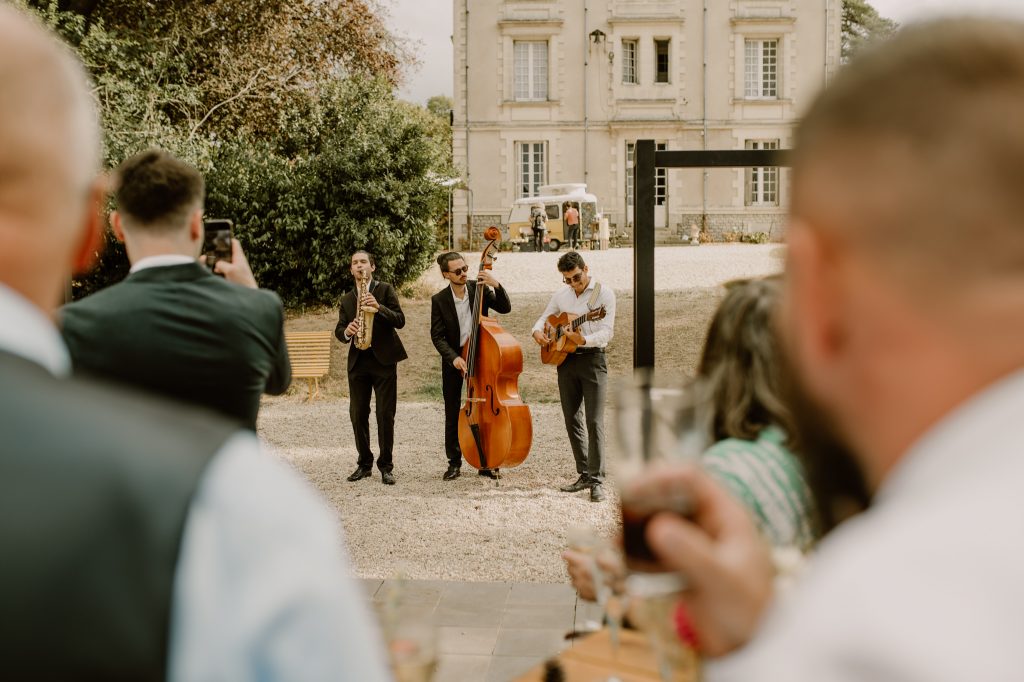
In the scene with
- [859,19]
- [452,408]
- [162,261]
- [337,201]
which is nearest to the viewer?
[162,261]

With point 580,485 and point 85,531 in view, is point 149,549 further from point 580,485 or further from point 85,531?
point 580,485

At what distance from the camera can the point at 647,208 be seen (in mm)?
4414

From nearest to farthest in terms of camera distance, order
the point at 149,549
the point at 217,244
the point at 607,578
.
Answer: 1. the point at 149,549
2. the point at 607,578
3. the point at 217,244

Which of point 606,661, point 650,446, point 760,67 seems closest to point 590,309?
point 606,661

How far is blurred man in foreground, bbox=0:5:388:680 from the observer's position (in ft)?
2.39

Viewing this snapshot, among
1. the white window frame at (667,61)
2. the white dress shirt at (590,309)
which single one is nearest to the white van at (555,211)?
the white window frame at (667,61)

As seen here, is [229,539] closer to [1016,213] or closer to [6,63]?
[6,63]

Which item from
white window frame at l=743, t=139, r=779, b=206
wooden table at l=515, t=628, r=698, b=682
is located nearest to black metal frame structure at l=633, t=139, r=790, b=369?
wooden table at l=515, t=628, r=698, b=682

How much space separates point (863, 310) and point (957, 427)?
104mm

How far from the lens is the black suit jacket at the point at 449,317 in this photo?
340 inches

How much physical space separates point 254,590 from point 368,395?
8.09 metres

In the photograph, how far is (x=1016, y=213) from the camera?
2.09 feet

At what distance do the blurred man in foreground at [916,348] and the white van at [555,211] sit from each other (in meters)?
30.7

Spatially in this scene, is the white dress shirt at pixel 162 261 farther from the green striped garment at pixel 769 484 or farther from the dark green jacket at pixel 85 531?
the dark green jacket at pixel 85 531
